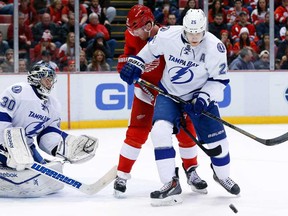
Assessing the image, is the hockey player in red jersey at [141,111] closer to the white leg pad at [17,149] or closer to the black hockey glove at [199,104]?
the black hockey glove at [199,104]

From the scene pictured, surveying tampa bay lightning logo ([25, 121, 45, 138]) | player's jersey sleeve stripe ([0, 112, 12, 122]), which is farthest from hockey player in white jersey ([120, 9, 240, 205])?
player's jersey sleeve stripe ([0, 112, 12, 122])

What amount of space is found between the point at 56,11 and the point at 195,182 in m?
4.21

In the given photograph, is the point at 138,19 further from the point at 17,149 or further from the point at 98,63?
the point at 98,63

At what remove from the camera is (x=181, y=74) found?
410cm

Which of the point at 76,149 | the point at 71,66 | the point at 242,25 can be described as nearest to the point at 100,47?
the point at 71,66

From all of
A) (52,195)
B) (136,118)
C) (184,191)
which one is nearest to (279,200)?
(184,191)

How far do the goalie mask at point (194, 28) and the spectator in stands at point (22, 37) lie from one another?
4.09 meters

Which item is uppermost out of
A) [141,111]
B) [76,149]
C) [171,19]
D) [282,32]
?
[171,19]

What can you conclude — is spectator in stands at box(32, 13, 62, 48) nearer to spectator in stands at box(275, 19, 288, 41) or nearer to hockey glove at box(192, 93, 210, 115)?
spectator in stands at box(275, 19, 288, 41)

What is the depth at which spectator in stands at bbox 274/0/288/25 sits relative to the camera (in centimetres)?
858

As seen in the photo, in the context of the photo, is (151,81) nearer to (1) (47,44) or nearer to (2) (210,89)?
(2) (210,89)

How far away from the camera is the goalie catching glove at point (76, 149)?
4.42m

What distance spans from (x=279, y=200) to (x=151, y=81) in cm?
98

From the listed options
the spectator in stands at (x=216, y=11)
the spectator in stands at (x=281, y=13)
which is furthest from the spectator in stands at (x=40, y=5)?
the spectator in stands at (x=281, y=13)
